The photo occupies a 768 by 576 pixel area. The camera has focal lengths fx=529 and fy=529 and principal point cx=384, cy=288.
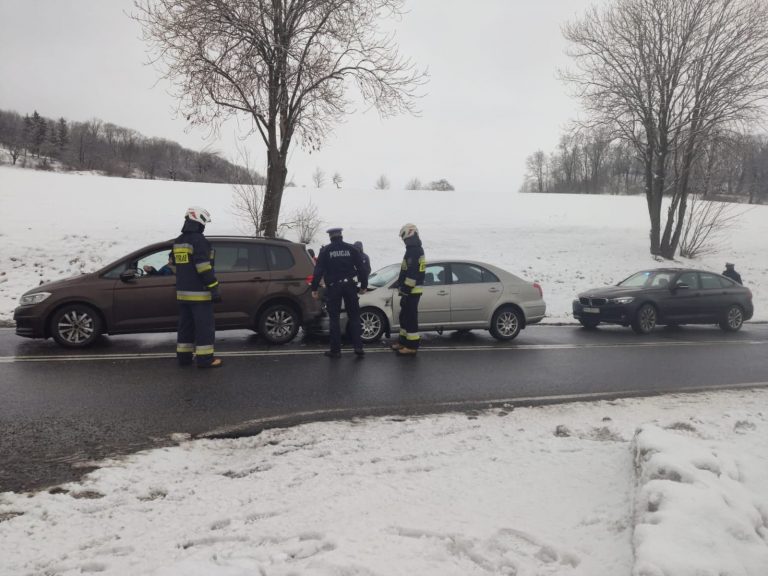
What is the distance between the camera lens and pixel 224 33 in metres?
14.1

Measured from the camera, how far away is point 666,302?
12.1m

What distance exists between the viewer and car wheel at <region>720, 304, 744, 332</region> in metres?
12.9

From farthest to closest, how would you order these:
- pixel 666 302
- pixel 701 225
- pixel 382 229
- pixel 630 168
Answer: pixel 630 168 → pixel 701 225 → pixel 382 229 → pixel 666 302

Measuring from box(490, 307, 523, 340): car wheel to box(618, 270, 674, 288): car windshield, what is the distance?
4.05 m

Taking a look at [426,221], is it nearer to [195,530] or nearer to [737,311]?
[737,311]

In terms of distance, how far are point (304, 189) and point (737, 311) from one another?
28.5m

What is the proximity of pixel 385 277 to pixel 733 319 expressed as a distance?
9.17 meters

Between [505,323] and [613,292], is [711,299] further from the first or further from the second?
[505,323]

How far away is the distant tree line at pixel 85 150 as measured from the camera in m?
73.7

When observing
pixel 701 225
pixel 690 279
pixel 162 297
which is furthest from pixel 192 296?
Result: pixel 701 225

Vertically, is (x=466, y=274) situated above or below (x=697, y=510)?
above

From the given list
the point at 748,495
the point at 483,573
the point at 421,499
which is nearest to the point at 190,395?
the point at 421,499

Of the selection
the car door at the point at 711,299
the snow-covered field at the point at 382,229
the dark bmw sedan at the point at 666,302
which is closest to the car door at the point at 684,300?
the dark bmw sedan at the point at 666,302

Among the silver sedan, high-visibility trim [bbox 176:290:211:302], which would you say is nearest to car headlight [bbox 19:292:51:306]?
high-visibility trim [bbox 176:290:211:302]
